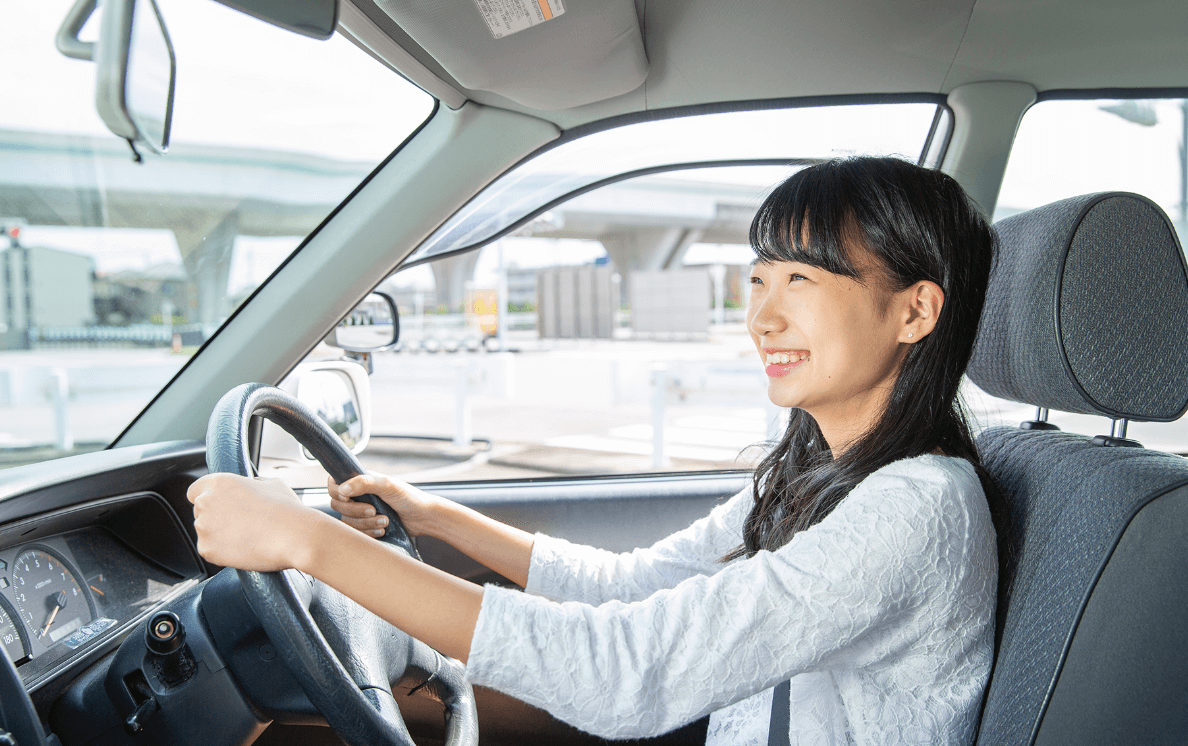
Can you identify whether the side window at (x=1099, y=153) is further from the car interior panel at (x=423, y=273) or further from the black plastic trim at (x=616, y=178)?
the black plastic trim at (x=616, y=178)

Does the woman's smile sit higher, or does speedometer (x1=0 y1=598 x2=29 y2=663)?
the woman's smile

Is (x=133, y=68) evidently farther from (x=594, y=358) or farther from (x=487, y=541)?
(x=594, y=358)

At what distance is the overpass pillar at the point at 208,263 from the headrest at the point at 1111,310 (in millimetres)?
1465

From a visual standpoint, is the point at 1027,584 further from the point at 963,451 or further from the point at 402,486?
the point at 402,486

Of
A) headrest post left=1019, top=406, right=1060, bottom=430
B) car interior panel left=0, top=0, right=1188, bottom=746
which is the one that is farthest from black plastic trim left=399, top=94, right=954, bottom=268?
headrest post left=1019, top=406, right=1060, bottom=430

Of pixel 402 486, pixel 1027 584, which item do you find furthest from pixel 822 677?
pixel 402 486

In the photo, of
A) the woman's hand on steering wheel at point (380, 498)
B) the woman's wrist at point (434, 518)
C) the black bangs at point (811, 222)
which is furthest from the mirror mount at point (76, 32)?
the black bangs at point (811, 222)

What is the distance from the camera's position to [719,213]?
3.76 metres

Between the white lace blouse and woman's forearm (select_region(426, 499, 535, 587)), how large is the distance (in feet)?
1.71

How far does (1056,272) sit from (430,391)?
9722 millimetres

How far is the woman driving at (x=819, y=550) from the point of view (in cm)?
82

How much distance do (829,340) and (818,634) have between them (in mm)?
416

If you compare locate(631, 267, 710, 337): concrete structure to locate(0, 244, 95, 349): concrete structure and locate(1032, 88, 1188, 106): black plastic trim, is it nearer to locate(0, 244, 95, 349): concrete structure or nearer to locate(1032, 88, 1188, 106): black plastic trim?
locate(1032, 88, 1188, 106): black plastic trim

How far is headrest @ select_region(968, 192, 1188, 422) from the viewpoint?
102 centimetres
